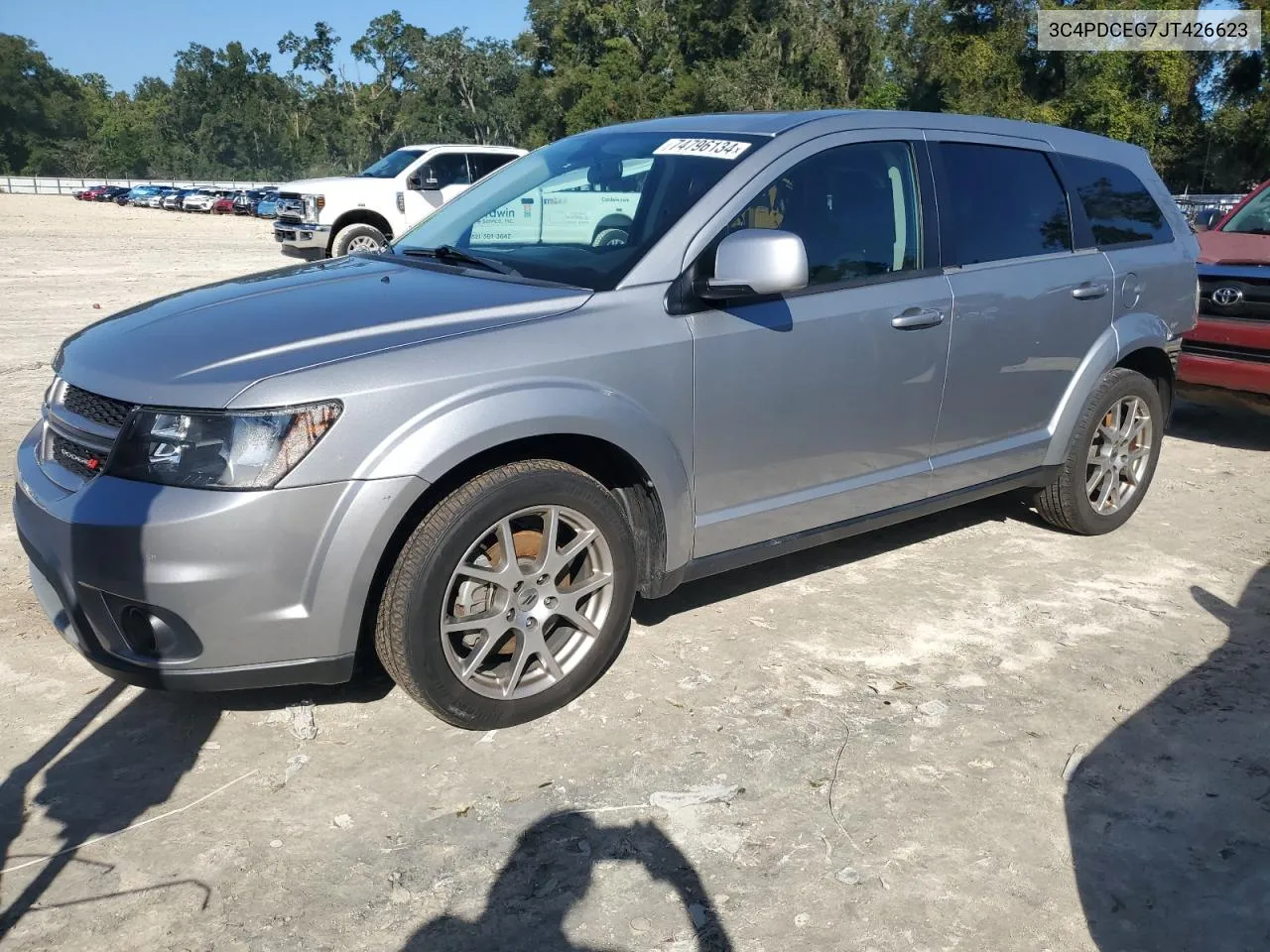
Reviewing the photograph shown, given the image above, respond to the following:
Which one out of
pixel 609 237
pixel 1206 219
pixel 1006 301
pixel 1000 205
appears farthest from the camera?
pixel 1206 219

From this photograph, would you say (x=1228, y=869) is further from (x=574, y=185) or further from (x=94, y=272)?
(x=94, y=272)

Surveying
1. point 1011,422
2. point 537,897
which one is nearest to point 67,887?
point 537,897

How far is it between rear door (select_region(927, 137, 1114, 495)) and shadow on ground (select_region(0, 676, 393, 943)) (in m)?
2.45

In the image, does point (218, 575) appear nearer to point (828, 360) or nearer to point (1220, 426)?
point (828, 360)

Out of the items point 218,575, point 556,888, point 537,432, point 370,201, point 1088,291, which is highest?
point 370,201

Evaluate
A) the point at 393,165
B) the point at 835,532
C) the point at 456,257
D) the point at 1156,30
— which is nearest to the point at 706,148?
the point at 456,257

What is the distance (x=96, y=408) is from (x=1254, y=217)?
761cm

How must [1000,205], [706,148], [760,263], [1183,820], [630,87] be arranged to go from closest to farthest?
1. [1183,820]
2. [760,263]
3. [706,148]
4. [1000,205]
5. [630,87]

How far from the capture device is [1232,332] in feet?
22.1

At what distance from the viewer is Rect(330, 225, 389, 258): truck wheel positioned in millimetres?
15562

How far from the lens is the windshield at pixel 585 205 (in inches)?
144

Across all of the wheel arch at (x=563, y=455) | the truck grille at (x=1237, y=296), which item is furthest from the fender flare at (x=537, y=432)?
the truck grille at (x=1237, y=296)

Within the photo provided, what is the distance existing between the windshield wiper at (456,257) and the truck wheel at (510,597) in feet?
2.71

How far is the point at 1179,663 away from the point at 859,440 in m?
1.38
